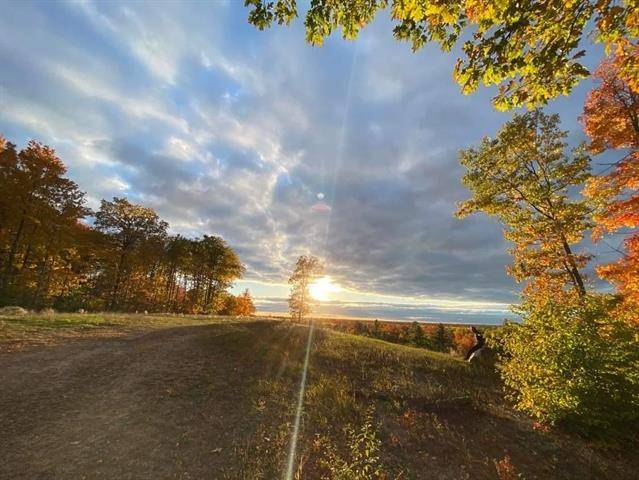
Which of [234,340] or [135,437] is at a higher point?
[234,340]

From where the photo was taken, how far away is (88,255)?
37.2m

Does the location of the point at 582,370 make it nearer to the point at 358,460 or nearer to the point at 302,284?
the point at 358,460

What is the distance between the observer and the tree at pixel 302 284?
95.8ft

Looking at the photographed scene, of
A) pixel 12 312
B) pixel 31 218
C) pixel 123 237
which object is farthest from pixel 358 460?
pixel 123 237

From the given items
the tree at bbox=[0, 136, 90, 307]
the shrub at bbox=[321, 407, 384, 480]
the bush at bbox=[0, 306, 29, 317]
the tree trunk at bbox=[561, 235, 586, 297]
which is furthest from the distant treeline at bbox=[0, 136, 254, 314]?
the tree trunk at bbox=[561, 235, 586, 297]

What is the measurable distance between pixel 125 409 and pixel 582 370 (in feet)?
39.6

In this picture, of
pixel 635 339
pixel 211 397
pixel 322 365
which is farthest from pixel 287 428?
pixel 635 339

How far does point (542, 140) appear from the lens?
1455 cm

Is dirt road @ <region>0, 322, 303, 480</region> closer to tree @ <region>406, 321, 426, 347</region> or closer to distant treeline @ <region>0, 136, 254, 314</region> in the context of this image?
distant treeline @ <region>0, 136, 254, 314</region>

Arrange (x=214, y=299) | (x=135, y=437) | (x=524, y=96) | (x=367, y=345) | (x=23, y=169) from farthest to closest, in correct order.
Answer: (x=214, y=299)
(x=23, y=169)
(x=367, y=345)
(x=135, y=437)
(x=524, y=96)

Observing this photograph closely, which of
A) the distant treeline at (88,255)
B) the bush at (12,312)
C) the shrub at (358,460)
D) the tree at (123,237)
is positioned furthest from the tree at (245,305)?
the shrub at (358,460)

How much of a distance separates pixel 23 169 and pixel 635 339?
120 feet

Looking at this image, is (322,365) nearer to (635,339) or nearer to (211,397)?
(211,397)

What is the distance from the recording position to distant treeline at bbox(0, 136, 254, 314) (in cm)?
2462
